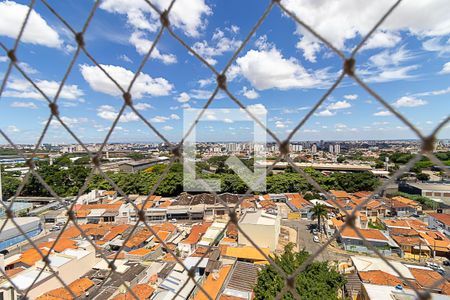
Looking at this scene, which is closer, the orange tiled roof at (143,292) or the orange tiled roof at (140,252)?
the orange tiled roof at (143,292)

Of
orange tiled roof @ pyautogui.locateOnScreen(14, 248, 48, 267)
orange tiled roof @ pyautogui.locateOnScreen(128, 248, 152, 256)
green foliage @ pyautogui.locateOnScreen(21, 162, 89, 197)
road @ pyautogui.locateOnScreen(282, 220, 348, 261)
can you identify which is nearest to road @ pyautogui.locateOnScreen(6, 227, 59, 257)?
orange tiled roof @ pyautogui.locateOnScreen(14, 248, 48, 267)

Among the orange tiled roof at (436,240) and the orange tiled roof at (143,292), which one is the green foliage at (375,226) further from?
the orange tiled roof at (143,292)

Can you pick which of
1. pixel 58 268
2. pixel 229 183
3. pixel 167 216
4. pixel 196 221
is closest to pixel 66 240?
pixel 58 268

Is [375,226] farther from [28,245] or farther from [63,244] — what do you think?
[28,245]

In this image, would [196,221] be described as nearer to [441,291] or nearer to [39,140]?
[441,291]

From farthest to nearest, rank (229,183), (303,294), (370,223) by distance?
(229,183)
(370,223)
(303,294)

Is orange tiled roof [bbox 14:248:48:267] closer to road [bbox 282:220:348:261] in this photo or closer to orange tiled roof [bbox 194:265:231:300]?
orange tiled roof [bbox 194:265:231:300]

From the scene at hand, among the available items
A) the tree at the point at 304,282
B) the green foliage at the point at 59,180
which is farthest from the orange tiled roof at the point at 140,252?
the green foliage at the point at 59,180
